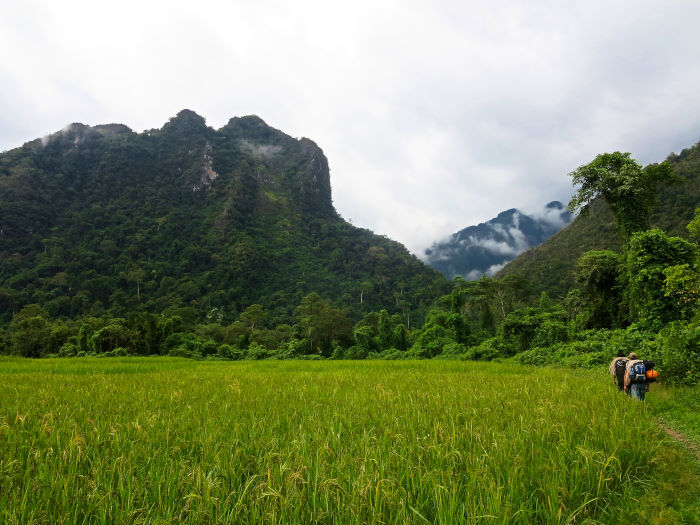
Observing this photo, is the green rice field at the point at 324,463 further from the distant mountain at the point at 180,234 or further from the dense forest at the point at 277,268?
the distant mountain at the point at 180,234

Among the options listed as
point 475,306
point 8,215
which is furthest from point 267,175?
point 475,306

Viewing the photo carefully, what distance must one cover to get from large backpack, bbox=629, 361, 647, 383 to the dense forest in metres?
2.51

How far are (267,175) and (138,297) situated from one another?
326 ft

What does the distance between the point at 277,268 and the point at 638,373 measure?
9923cm

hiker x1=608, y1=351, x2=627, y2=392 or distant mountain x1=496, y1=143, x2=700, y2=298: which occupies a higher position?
distant mountain x1=496, y1=143, x2=700, y2=298

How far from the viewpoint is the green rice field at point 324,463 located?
1791mm

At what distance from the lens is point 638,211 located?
2198cm

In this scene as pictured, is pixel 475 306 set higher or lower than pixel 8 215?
lower

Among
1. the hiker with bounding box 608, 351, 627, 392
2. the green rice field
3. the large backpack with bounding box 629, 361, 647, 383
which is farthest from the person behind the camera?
the hiker with bounding box 608, 351, 627, 392

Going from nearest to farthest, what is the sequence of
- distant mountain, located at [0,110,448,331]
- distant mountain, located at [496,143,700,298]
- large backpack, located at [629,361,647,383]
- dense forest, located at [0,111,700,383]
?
1. large backpack, located at [629,361,647,383]
2. dense forest, located at [0,111,700,383]
3. distant mountain, located at [496,143,700,298]
4. distant mountain, located at [0,110,448,331]

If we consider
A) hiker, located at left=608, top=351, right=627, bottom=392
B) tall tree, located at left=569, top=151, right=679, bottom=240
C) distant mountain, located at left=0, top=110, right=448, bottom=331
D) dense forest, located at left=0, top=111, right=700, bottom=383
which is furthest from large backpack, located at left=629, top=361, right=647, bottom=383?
distant mountain, located at left=0, top=110, right=448, bottom=331

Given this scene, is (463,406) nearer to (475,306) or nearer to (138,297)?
(475,306)

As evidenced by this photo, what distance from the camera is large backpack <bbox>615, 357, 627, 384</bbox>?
284 inches

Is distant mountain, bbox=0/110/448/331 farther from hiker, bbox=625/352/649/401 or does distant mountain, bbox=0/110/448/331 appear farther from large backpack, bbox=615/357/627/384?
hiker, bbox=625/352/649/401
